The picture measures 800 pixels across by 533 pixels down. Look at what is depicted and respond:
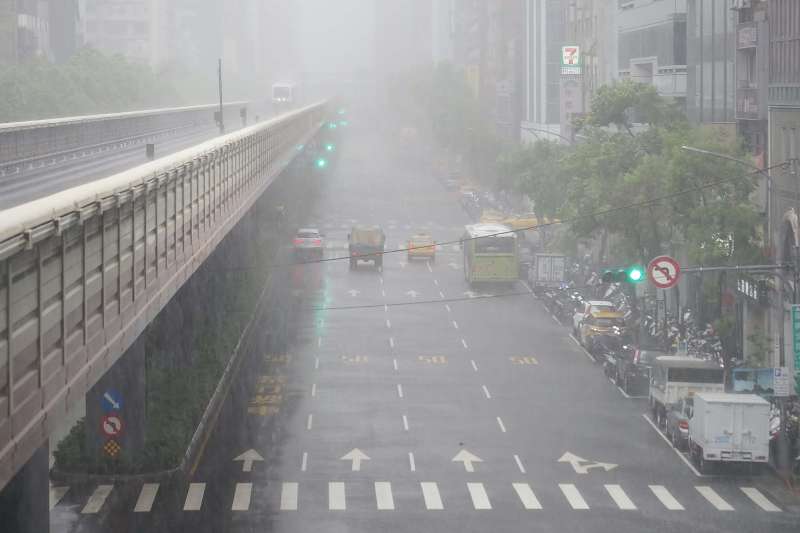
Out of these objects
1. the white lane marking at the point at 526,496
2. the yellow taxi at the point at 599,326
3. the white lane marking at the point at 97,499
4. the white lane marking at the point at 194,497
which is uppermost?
the yellow taxi at the point at 599,326

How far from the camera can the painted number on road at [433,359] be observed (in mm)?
55250

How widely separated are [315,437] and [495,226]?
125 ft

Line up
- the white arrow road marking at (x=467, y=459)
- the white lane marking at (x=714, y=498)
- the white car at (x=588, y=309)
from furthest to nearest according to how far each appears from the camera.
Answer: the white car at (x=588, y=309), the white arrow road marking at (x=467, y=459), the white lane marking at (x=714, y=498)

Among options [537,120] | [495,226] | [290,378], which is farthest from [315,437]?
[537,120]

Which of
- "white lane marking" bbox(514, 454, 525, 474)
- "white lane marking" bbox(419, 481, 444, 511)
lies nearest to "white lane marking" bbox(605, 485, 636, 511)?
"white lane marking" bbox(514, 454, 525, 474)

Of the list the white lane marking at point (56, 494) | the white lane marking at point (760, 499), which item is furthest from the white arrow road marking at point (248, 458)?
the white lane marking at point (760, 499)

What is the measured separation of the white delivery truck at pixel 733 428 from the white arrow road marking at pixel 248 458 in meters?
12.6

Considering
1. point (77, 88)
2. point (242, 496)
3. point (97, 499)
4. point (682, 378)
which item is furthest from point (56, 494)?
point (77, 88)

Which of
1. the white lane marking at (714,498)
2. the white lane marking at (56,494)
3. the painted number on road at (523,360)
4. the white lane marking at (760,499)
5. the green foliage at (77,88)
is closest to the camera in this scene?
the white lane marking at (56,494)

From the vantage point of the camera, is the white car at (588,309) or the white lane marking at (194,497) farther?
the white car at (588,309)

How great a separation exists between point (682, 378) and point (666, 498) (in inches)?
324

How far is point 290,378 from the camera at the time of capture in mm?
51219

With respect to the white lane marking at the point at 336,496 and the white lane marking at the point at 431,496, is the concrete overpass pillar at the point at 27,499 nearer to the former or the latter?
the white lane marking at the point at 336,496

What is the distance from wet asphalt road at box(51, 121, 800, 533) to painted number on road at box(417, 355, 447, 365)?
0.12m
